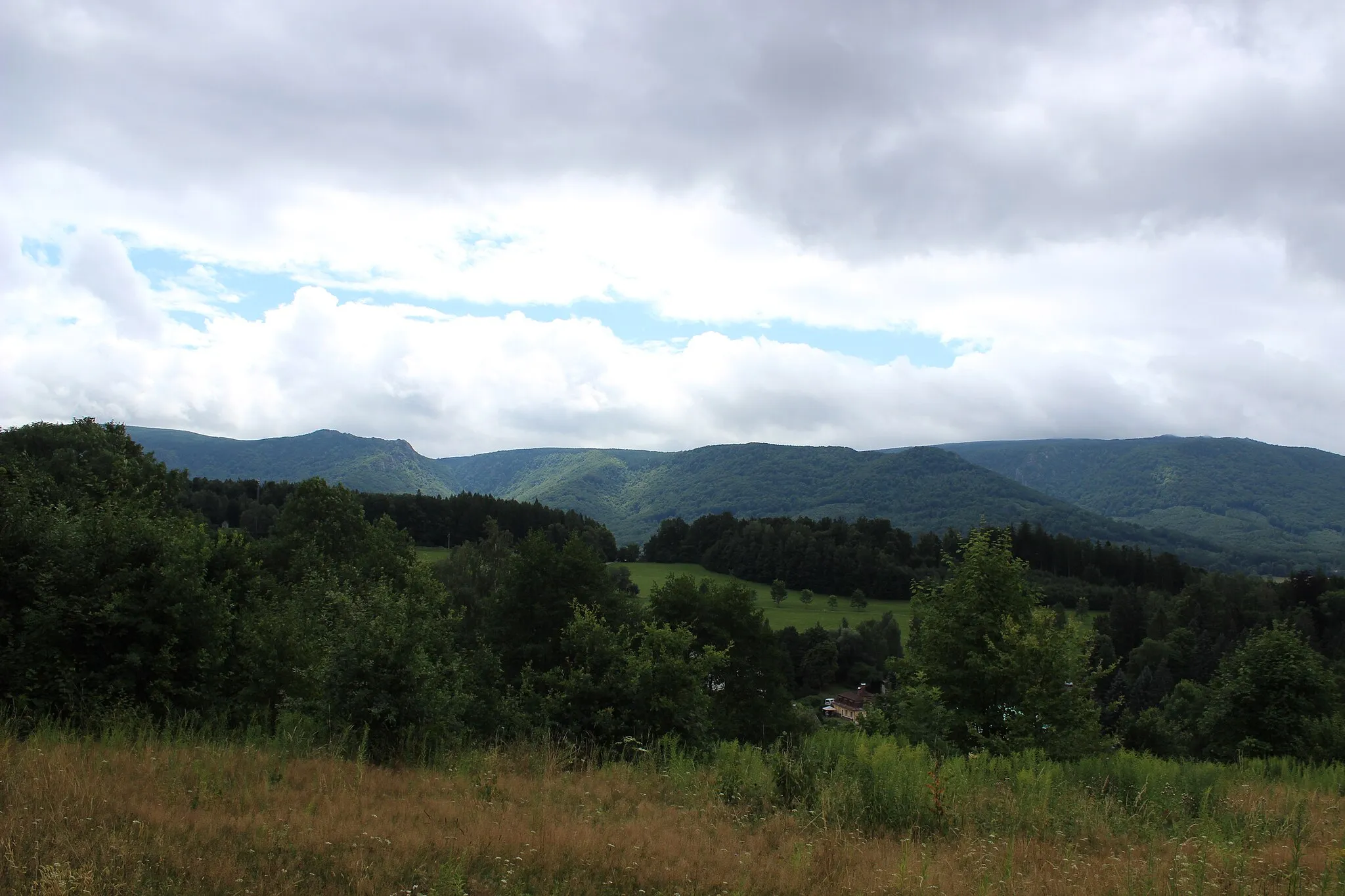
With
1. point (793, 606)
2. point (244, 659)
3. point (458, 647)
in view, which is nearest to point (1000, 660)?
point (244, 659)

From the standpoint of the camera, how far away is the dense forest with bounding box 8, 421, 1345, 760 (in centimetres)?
965

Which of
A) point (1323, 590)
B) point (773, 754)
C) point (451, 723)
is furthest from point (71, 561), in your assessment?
point (1323, 590)

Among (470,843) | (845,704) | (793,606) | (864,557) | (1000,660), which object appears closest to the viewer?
(470,843)

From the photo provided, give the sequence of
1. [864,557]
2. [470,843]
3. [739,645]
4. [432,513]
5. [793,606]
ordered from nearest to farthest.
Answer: [470,843], [739,645], [793,606], [432,513], [864,557]

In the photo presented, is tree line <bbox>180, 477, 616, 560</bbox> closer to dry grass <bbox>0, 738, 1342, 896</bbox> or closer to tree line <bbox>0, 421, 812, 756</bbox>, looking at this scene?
tree line <bbox>0, 421, 812, 756</bbox>

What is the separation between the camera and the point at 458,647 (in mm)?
29031

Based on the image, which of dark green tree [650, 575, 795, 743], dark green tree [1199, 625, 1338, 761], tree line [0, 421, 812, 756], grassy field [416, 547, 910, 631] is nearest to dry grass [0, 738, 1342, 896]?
tree line [0, 421, 812, 756]

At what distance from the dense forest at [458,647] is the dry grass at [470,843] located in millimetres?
1795

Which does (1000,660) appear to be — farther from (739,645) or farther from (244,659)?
(739,645)

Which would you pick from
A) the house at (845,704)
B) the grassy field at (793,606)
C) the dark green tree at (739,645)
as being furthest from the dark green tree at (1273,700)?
the grassy field at (793,606)

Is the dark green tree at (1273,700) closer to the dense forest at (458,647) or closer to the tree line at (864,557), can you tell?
the dense forest at (458,647)

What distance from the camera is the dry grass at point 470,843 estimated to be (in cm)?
556

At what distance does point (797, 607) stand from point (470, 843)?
99.4 m

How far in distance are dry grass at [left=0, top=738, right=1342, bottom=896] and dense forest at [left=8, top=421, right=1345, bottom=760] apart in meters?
1.79
